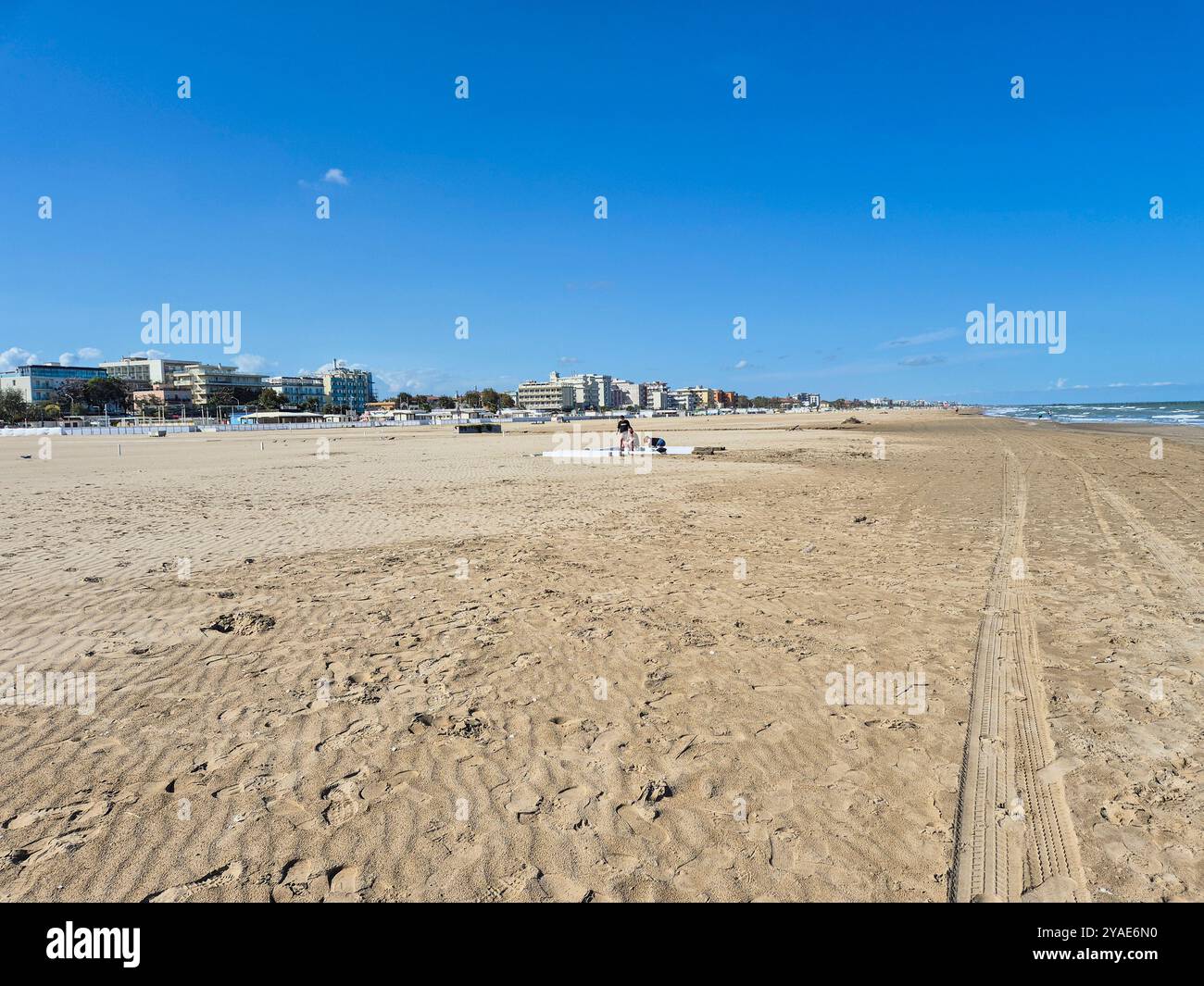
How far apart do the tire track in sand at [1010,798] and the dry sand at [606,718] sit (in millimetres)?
19

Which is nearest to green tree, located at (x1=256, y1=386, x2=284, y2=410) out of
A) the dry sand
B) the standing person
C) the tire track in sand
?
the standing person

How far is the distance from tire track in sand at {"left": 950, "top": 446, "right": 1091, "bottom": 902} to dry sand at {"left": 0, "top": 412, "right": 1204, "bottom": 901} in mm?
19

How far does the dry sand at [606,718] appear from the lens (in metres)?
3.23

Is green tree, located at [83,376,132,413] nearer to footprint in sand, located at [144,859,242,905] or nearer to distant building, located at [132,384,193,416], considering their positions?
distant building, located at [132,384,193,416]

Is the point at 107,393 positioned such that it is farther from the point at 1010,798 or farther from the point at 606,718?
the point at 1010,798

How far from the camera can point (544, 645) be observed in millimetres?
6238

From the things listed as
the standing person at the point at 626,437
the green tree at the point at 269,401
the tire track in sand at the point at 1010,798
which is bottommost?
the tire track in sand at the point at 1010,798

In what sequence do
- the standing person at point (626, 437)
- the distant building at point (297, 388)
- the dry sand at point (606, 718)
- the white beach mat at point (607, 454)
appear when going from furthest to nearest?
1. the distant building at point (297, 388)
2. the white beach mat at point (607, 454)
3. the standing person at point (626, 437)
4. the dry sand at point (606, 718)

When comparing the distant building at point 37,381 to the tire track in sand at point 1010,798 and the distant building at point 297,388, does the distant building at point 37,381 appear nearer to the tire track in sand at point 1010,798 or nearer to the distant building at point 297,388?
the distant building at point 297,388

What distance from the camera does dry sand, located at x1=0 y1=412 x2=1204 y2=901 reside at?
3232 millimetres

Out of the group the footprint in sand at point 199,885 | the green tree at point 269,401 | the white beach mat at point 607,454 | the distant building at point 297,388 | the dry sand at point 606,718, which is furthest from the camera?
the distant building at point 297,388

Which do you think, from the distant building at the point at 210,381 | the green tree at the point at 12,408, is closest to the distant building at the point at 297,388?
the distant building at the point at 210,381
